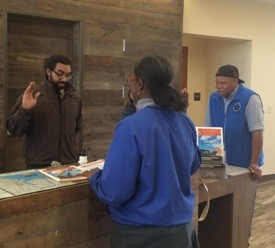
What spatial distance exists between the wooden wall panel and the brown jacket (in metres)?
0.97

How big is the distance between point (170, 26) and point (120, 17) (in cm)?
70

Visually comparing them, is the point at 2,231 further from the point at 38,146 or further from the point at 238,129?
the point at 238,129

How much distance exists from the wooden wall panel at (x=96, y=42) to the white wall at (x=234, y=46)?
1.94ft

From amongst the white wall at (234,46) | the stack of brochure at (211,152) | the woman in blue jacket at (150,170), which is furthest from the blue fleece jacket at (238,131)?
the white wall at (234,46)

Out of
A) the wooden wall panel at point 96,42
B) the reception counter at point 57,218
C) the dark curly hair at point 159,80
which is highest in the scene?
the wooden wall panel at point 96,42

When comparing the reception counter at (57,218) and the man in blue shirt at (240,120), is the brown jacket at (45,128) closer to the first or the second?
the reception counter at (57,218)

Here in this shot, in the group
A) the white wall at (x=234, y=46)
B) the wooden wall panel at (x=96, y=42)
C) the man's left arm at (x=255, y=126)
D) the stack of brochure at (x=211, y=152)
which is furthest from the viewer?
the white wall at (x=234, y=46)

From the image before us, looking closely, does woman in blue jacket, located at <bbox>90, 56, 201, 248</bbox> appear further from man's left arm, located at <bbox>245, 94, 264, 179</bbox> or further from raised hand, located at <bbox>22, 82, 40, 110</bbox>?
man's left arm, located at <bbox>245, 94, 264, 179</bbox>

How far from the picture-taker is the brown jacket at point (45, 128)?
2393mm

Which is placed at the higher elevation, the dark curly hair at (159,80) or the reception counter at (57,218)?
the dark curly hair at (159,80)

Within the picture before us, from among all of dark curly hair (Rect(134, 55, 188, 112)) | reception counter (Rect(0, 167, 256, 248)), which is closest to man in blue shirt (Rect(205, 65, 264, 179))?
reception counter (Rect(0, 167, 256, 248))

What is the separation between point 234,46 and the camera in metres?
5.54

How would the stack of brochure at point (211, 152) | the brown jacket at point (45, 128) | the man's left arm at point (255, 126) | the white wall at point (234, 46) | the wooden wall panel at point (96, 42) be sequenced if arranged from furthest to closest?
the white wall at point (234, 46) < the wooden wall panel at point (96, 42) < the man's left arm at point (255, 126) < the brown jacket at point (45, 128) < the stack of brochure at point (211, 152)

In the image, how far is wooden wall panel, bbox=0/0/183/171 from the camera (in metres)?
3.44
